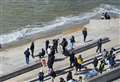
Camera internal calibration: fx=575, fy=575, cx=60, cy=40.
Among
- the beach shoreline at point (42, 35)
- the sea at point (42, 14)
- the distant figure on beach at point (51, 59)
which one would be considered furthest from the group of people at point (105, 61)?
the sea at point (42, 14)

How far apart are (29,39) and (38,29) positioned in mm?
7138

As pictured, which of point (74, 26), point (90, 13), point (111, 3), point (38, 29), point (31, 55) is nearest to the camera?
point (31, 55)

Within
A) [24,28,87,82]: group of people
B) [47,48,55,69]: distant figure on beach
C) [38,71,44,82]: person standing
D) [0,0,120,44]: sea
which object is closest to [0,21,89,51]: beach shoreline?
[0,0,120,44]: sea

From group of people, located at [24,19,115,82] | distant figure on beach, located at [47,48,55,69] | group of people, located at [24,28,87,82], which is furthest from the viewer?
distant figure on beach, located at [47,48,55,69]

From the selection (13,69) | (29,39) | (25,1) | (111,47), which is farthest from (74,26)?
(25,1)

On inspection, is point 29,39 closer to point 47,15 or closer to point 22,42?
point 22,42

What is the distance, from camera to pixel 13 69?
1341 inches

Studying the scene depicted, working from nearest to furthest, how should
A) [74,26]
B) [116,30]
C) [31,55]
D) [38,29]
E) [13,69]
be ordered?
1. [13,69]
2. [31,55]
3. [116,30]
4. [74,26]
5. [38,29]

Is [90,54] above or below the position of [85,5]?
above

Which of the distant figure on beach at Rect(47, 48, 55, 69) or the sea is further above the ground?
the distant figure on beach at Rect(47, 48, 55, 69)

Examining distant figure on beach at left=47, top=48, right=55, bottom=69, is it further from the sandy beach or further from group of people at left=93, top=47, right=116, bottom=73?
group of people at left=93, top=47, right=116, bottom=73

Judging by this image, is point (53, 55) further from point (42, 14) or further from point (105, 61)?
point (42, 14)

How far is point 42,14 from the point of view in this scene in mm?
62594

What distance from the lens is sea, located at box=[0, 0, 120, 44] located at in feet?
173
